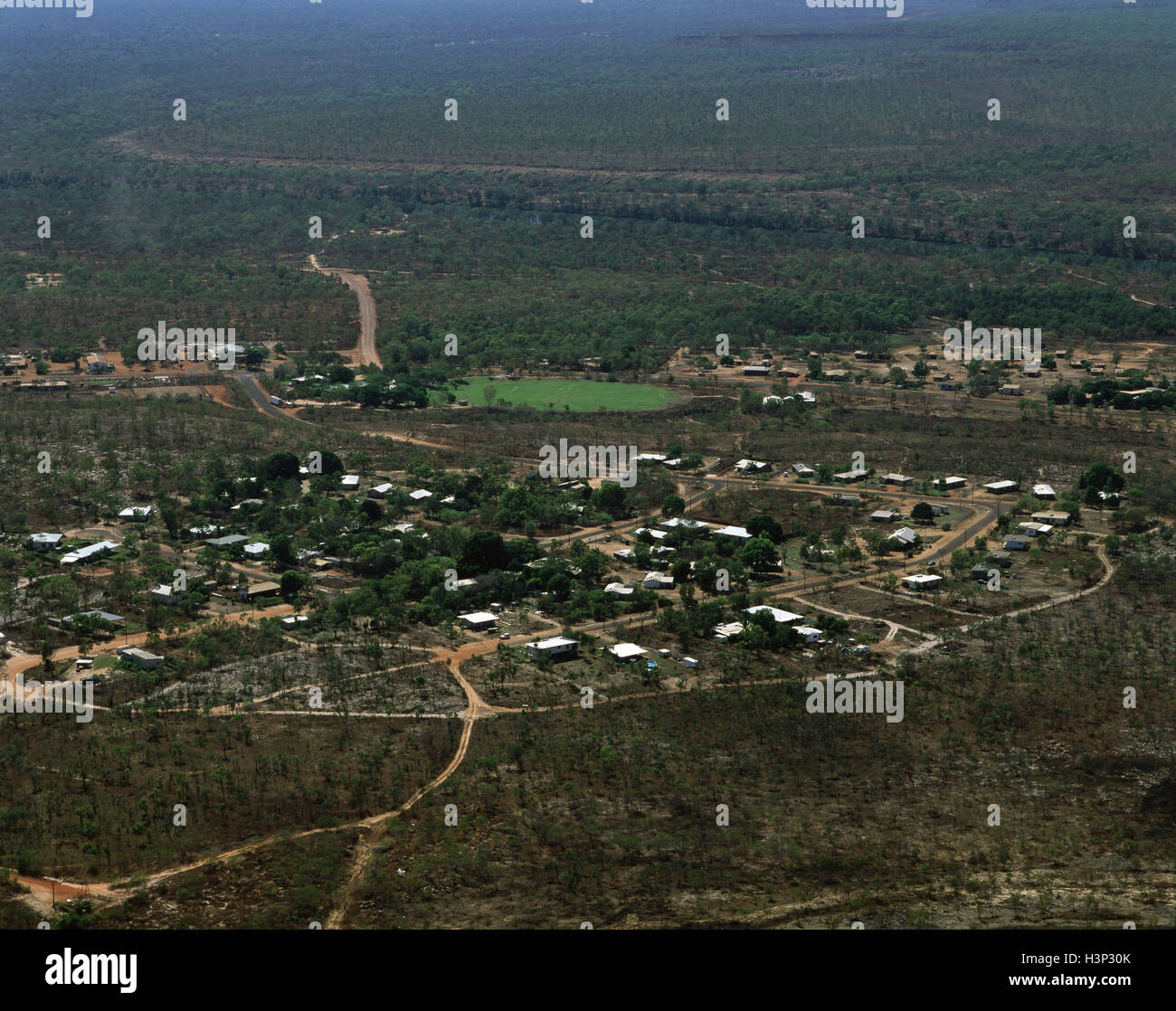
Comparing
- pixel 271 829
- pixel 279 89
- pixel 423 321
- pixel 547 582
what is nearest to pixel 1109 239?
pixel 423 321

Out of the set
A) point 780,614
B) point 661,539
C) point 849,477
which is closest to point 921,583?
point 780,614

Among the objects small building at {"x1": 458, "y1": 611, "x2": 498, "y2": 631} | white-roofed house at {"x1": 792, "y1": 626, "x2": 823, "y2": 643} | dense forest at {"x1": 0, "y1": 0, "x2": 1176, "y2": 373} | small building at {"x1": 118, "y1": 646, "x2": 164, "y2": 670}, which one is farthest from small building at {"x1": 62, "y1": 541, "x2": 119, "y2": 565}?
dense forest at {"x1": 0, "y1": 0, "x2": 1176, "y2": 373}

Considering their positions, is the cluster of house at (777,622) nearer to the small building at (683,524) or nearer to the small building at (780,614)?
the small building at (780,614)

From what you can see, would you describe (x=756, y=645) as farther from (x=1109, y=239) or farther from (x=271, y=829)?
(x=1109, y=239)

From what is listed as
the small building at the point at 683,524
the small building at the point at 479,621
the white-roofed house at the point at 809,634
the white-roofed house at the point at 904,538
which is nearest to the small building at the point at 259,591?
the small building at the point at 479,621

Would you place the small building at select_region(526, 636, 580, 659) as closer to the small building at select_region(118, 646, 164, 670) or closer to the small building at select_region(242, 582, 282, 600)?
the small building at select_region(242, 582, 282, 600)

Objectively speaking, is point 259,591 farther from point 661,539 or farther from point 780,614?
point 780,614
